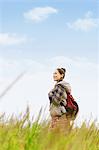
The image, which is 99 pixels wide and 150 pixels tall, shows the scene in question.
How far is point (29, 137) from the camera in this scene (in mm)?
2973

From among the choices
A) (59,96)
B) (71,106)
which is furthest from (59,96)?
(71,106)

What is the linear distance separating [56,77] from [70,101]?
17.0 inches

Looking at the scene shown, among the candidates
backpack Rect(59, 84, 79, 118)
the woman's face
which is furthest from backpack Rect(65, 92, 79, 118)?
the woman's face

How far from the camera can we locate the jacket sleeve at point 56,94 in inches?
286

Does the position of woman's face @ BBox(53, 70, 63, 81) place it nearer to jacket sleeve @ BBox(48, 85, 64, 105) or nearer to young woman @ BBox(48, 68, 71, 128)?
young woman @ BBox(48, 68, 71, 128)

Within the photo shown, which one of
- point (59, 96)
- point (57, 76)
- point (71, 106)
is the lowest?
point (71, 106)

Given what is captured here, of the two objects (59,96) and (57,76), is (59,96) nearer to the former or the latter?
(59,96)

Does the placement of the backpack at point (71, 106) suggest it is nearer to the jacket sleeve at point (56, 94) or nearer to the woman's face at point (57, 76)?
the jacket sleeve at point (56, 94)

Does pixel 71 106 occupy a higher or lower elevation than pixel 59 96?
lower

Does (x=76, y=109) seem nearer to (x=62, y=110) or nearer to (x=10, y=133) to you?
(x=62, y=110)

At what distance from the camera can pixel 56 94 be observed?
7.30m

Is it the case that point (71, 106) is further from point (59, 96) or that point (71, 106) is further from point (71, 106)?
point (59, 96)

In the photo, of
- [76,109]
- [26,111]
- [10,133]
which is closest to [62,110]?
[76,109]

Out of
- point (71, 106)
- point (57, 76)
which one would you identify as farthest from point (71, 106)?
point (57, 76)
